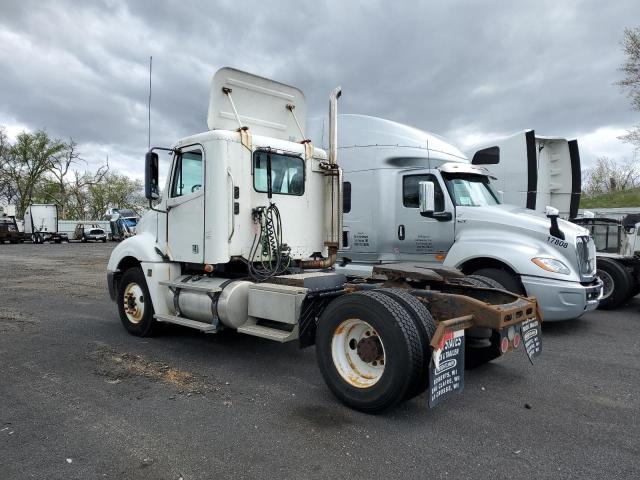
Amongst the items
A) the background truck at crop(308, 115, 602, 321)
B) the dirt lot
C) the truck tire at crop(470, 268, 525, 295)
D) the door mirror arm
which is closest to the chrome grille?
the background truck at crop(308, 115, 602, 321)

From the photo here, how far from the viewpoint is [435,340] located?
3.61 metres

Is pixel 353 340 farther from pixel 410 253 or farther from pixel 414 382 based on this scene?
pixel 410 253

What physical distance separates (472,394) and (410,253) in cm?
443

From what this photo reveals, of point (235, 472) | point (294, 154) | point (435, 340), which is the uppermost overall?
point (294, 154)

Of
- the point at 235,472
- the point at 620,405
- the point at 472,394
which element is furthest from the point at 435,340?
the point at 620,405

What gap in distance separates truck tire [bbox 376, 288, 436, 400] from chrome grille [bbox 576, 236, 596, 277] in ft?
13.6

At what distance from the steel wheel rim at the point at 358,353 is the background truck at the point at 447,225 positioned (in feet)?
10.1

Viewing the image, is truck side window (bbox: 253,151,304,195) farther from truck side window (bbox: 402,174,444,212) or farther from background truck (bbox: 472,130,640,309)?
background truck (bbox: 472,130,640,309)

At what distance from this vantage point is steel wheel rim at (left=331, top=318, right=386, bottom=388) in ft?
13.3

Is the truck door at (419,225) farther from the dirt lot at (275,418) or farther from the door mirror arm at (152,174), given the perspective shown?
the door mirror arm at (152,174)

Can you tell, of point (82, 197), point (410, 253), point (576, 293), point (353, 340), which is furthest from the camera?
point (82, 197)

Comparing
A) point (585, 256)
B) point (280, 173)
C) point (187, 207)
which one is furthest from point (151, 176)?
point (585, 256)

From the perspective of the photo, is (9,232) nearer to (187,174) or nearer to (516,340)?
(187,174)

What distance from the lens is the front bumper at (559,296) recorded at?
6.80m
